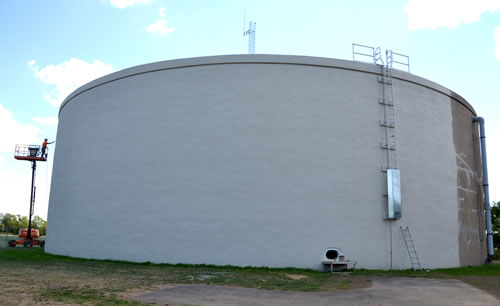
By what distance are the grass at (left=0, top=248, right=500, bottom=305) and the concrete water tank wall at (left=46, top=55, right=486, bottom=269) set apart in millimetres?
950

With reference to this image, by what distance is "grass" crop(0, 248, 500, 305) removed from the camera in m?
8.30

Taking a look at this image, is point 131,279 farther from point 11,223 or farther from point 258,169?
point 11,223

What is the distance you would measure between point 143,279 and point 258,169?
5755 mm

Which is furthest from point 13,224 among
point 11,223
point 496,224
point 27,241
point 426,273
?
point 426,273

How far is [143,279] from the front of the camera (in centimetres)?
1101

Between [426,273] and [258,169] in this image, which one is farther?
[258,169]

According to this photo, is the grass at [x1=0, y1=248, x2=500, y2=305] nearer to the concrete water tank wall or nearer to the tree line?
the concrete water tank wall

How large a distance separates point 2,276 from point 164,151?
6759 mm

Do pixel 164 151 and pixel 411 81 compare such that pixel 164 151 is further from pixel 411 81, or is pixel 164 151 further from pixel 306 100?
pixel 411 81

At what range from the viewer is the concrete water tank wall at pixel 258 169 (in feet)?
48.7

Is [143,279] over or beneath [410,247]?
beneath

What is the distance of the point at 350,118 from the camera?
16.0 metres

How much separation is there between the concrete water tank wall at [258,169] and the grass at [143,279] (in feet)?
3.12

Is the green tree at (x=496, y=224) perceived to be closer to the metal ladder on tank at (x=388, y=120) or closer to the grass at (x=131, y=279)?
the metal ladder on tank at (x=388, y=120)
